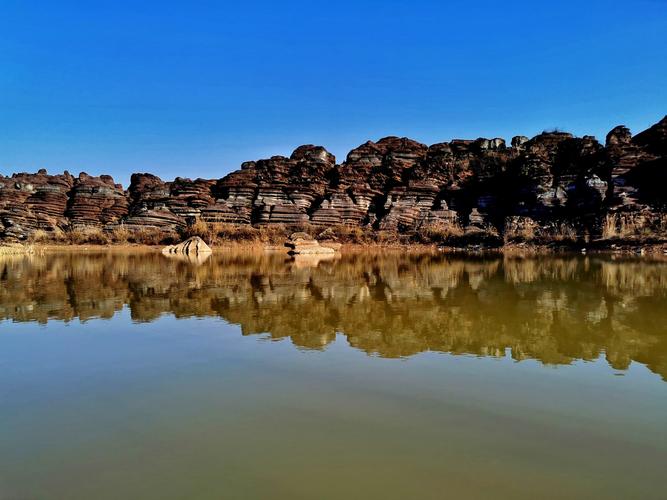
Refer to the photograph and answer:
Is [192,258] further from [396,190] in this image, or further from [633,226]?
[633,226]

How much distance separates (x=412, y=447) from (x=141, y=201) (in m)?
39.3

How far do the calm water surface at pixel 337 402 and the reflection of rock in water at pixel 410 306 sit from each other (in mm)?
60

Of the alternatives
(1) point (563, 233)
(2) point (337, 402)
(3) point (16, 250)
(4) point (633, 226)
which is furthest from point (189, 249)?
(4) point (633, 226)

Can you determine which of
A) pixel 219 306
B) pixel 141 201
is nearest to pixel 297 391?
pixel 219 306

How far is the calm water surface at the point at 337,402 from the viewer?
8.17 ft

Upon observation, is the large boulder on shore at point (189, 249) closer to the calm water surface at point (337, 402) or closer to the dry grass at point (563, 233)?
the calm water surface at point (337, 402)

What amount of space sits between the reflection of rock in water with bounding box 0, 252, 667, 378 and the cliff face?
18804 mm

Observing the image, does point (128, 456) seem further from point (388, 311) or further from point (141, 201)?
point (141, 201)

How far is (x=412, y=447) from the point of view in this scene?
2.83 m

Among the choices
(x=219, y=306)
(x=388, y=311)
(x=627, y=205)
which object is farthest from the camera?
(x=627, y=205)

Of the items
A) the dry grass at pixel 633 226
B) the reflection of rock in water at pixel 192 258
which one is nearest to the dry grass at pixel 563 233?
the dry grass at pixel 633 226

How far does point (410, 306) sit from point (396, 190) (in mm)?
30002

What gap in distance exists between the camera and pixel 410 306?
7.96 meters

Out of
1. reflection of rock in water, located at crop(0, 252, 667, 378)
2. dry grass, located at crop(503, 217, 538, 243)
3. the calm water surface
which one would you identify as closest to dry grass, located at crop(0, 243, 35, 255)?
reflection of rock in water, located at crop(0, 252, 667, 378)
